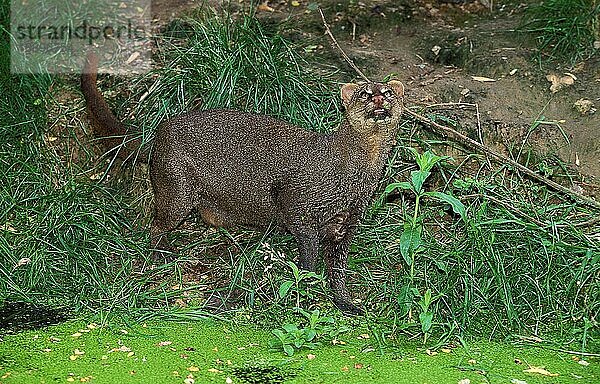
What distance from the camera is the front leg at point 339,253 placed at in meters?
5.57

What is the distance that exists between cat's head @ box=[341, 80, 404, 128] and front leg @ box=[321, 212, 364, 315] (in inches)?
21.5

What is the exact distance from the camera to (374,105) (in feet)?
17.3

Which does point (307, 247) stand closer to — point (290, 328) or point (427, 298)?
point (290, 328)

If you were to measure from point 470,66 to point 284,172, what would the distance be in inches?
82.8

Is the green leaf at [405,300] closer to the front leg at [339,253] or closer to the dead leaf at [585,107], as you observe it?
the front leg at [339,253]

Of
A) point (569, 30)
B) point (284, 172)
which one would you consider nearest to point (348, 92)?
point (284, 172)

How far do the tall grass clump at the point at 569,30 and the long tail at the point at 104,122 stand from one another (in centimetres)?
290

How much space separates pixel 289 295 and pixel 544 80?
2563mm

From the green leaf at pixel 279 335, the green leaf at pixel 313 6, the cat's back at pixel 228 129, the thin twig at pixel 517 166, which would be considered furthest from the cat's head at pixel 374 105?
the green leaf at pixel 313 6

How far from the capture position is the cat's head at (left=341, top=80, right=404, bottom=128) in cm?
529

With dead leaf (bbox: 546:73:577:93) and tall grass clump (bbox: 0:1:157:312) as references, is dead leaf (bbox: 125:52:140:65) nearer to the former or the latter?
tall grass clump (bbox: 0:1:157:312)

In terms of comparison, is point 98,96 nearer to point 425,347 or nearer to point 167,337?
point 167,337

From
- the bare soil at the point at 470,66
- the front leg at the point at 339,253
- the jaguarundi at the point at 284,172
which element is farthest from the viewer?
the bare soil at the point at 470,66

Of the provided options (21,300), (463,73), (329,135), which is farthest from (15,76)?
(463,73)
